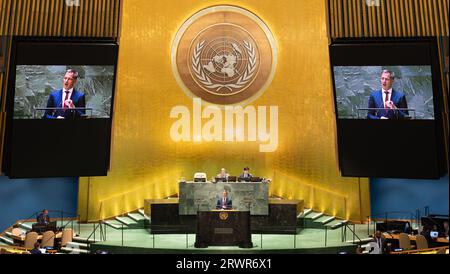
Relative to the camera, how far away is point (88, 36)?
10383 millimetres

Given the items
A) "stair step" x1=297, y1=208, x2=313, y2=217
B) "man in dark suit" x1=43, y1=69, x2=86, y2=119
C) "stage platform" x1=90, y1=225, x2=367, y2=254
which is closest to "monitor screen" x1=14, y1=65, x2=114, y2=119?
"man in dark suit" x1=43, y1=69, x2=86, y2=119

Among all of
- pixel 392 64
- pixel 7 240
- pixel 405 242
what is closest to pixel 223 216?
pixel 405 242

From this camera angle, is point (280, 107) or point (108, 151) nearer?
point (108, 151)

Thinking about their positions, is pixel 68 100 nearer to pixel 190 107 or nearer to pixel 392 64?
pixel 190 107

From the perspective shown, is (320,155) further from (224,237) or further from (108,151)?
(108,151)

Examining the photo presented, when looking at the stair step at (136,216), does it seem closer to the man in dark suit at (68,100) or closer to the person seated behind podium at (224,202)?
the person seated behind podium at (224,202)

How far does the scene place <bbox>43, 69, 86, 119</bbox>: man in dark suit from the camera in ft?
33.4

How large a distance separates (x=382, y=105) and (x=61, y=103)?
6.51 m

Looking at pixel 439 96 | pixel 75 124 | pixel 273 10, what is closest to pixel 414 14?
pixel 439 96
